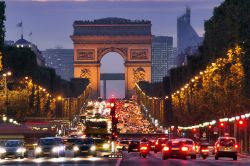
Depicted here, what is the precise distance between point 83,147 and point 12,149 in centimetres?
562

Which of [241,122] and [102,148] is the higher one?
[241,122]

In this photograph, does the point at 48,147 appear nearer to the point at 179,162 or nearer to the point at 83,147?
the point at 83,147

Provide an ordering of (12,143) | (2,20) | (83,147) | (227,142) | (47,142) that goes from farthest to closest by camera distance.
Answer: (2,20) < (83,147) < (47,142) < (12,143) < (227,142)

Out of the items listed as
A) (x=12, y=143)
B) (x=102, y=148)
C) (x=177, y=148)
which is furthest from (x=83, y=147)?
(x=177, y=148)

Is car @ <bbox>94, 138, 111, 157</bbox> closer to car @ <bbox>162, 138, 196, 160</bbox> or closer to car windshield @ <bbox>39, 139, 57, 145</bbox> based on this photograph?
car windshield @ <bbox>39, 139, 57, 145</bbox>

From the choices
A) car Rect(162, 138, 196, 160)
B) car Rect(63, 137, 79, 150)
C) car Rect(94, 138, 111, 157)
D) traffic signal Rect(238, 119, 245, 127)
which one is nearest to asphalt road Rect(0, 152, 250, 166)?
car Rect(162, 138, 196, 160)

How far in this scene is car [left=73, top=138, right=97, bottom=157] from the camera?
92.1 m

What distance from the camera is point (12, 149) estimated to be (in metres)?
91.1

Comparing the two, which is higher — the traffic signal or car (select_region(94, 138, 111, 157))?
the traffic signal

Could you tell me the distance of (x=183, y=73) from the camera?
18975 cm

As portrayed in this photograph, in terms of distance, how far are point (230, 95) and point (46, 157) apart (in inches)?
1017

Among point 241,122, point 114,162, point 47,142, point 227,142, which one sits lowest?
point 114,162

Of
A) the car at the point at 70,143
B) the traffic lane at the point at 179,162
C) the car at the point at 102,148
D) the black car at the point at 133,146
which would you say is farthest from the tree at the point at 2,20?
the traffic lane at the point at 179,162

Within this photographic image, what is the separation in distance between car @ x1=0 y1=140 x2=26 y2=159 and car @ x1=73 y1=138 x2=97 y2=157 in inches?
168
